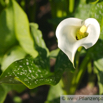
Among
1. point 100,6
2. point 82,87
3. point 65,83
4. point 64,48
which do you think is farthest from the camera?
point 82,87

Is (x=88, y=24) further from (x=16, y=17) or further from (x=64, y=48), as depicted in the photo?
(x=16, y=17)

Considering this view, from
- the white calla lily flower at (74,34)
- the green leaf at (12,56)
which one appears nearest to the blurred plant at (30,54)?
the green leaf at (12,56)

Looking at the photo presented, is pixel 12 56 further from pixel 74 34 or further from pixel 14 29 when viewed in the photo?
pixel 74 34

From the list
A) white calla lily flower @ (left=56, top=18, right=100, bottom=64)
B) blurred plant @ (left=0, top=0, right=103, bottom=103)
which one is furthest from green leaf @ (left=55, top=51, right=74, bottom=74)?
white calla lily flower @ (left=56, top=18, right=100, bottom=64)

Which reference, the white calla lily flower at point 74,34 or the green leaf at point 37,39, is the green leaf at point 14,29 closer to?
the green leaf at point 37,39

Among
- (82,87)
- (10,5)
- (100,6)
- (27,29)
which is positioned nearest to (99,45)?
(100,6)

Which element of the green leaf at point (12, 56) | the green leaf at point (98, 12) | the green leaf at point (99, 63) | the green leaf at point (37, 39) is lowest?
the green leaf at point (99, 63)
